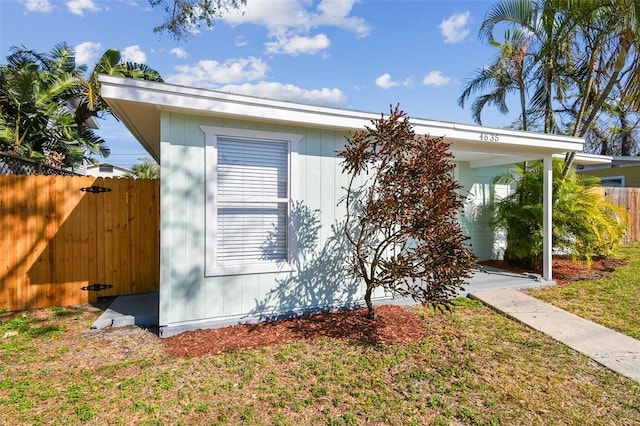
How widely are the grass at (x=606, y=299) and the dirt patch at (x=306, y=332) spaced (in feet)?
8.40

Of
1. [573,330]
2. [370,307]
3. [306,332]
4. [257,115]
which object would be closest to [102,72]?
[257,115]

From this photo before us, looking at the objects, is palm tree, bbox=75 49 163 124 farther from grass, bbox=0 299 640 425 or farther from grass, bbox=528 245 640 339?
grass, bbox=528 245 640 339

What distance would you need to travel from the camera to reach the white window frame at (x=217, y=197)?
3.90 m

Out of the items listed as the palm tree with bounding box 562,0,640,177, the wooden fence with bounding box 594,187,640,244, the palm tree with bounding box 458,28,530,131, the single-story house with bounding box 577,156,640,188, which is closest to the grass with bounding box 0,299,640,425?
the palm tree with bounding box 562,0,640,177

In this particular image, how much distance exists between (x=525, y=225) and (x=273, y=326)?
5.84m

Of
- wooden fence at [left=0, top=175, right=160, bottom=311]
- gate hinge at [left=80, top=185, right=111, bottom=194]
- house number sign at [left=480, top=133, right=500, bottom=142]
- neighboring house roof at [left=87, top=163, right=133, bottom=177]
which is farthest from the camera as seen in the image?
neighboring house roof at [left=87, top=163, right=133, bottom=177]

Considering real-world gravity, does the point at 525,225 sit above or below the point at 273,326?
above

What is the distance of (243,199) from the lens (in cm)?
408

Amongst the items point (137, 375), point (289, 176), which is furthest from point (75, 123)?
point (137, 375)

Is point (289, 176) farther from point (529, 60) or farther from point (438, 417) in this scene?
point (529, 60)

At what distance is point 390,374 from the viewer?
309cm

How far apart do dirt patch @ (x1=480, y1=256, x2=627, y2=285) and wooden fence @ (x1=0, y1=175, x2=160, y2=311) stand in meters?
7.32

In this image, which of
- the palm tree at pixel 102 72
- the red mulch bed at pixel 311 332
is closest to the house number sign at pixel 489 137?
the red mulch bed at pixel 311 332

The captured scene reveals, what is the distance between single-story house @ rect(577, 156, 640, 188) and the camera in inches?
525
